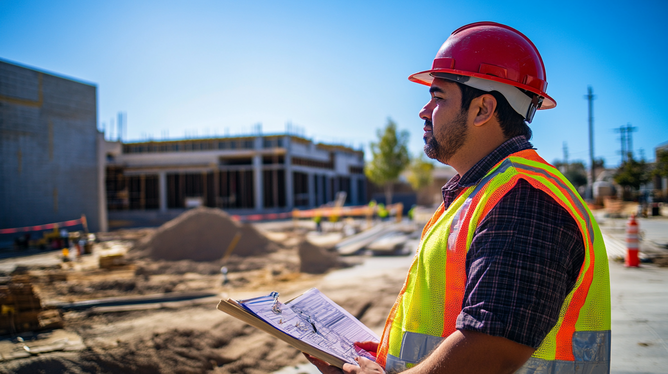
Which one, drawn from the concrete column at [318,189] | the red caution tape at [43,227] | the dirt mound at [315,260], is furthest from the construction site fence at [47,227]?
the concrete column at [318,189]

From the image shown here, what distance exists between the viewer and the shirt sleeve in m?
0.97

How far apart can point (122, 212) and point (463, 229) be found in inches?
1497

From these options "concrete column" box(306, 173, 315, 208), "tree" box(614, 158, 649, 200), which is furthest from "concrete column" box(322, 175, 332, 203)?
"tree" box(614, 158, 649, 200)

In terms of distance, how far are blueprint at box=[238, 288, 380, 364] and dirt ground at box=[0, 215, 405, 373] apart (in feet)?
8.35

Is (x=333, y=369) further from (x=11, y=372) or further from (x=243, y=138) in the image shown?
(x=243, y=138)

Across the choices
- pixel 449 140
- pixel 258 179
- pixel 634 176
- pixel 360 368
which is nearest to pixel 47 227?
pixel 258 179

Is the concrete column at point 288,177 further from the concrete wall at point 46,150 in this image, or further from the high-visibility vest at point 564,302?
the high-visibility vest at point 564,302

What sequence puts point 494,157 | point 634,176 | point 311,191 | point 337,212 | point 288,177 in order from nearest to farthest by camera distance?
point 494,157 < point 337,212 < point 634,176 < point 288,177 < point 311,191

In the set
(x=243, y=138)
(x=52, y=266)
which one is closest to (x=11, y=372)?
(x=52, y=266)

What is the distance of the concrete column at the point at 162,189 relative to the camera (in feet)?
110

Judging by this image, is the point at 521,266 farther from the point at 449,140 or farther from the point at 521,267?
the point at 449,140

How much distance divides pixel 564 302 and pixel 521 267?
306 millimetres

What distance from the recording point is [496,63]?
1309 mm

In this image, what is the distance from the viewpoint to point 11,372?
3.46m
